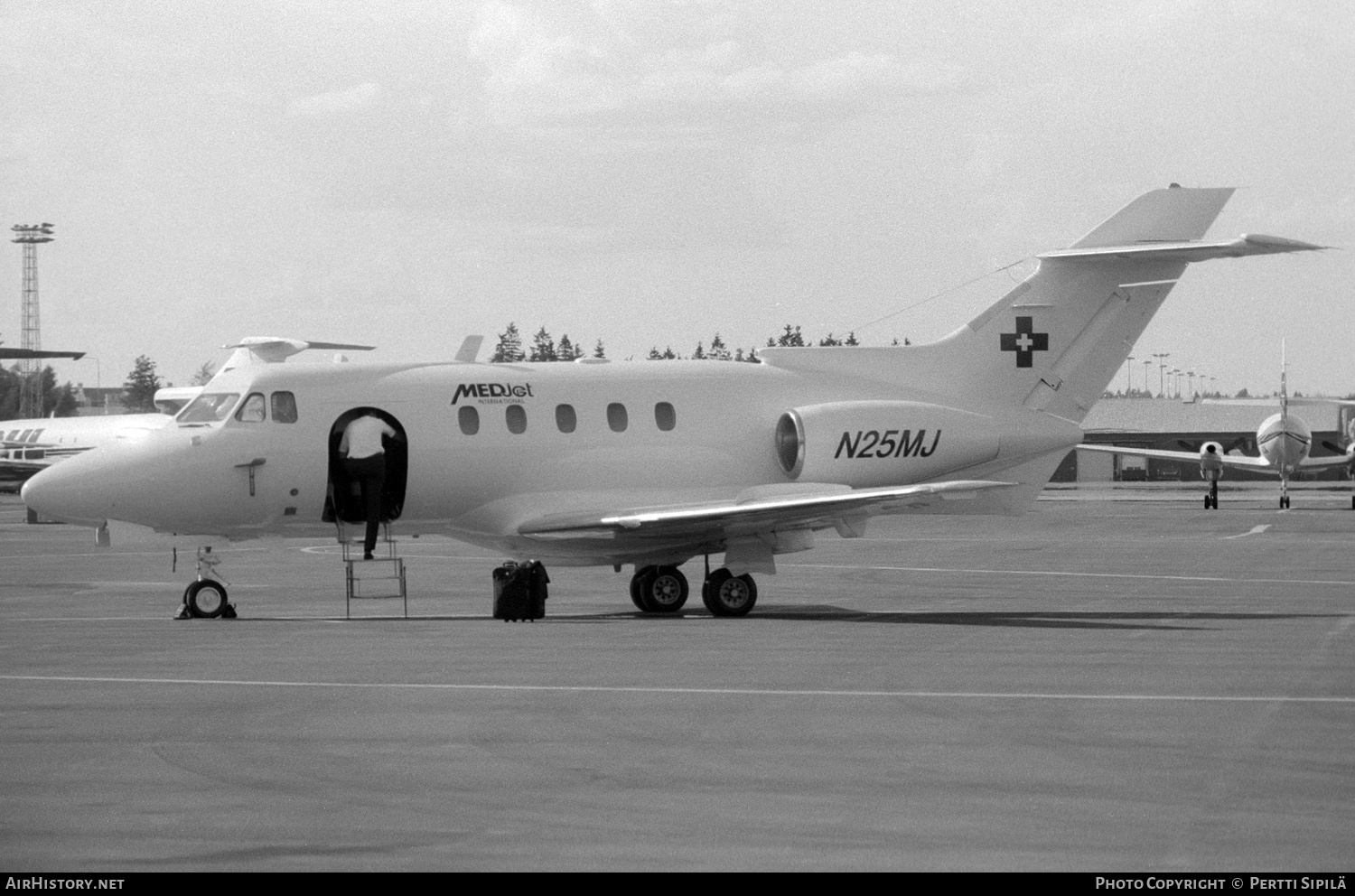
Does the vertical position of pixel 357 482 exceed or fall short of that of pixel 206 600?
it exceeds it

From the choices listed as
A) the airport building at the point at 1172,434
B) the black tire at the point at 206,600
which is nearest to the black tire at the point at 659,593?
the black tire at the point at 206,600

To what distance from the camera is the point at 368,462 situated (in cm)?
2378

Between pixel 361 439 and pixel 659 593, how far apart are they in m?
4.49

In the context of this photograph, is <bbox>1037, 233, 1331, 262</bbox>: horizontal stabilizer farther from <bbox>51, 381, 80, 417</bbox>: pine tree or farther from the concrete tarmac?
<bbox>51, 381, 80, 417</bbox>: pine tree

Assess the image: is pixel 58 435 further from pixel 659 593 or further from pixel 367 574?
pixel 659 593

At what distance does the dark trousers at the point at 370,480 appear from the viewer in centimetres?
2369

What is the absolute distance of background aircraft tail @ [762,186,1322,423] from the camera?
85.3 feet

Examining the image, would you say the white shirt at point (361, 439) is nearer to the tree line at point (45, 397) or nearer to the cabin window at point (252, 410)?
the cabin window at point (252, 410)

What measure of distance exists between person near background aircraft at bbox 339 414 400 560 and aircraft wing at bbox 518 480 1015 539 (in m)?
1.93

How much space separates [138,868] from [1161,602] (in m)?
19.1

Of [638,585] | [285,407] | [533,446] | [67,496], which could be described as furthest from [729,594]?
Answer: [67,496]

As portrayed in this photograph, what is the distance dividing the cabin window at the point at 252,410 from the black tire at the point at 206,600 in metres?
2.17
